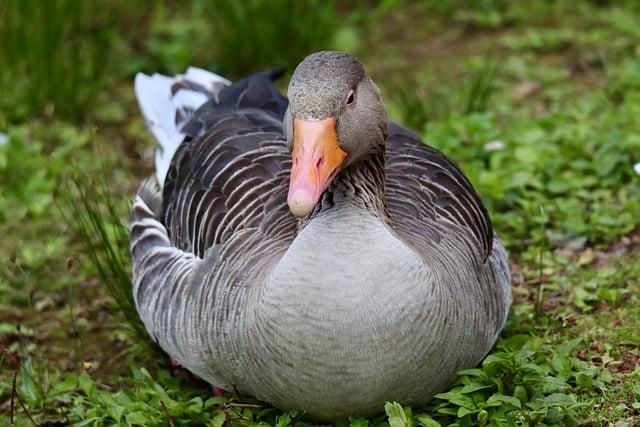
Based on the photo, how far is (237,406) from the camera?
13.4 ft

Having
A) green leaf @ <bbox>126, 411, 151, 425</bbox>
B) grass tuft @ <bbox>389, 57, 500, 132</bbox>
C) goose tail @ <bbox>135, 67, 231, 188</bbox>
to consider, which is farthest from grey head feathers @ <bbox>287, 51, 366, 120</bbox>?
grass tuft @ <bbox>389, 57, 500, 132</bbox>

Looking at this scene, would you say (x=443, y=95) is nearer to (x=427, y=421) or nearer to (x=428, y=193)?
(x=428, y=193)

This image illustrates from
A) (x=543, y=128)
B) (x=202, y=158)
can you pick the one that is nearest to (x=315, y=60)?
(x=202, y=158)

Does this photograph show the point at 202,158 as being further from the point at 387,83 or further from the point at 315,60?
the point at 387,83

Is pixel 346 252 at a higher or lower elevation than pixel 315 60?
lower

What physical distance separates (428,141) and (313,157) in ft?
9.75

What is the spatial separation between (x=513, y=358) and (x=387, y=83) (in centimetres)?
355

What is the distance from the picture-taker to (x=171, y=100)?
586 centimetres

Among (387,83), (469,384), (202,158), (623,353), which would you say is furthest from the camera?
(387,83)

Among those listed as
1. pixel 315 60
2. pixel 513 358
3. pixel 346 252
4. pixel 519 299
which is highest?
pixel 315 60

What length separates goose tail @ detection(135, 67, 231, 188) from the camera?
566 cm

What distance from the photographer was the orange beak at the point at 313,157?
3.44 m

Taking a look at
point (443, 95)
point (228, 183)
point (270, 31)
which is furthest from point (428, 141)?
point (228, 183)

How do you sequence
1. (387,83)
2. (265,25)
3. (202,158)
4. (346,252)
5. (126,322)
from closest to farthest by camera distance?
(346,252), (202,158), (126,322), (387,83), (265,25)
